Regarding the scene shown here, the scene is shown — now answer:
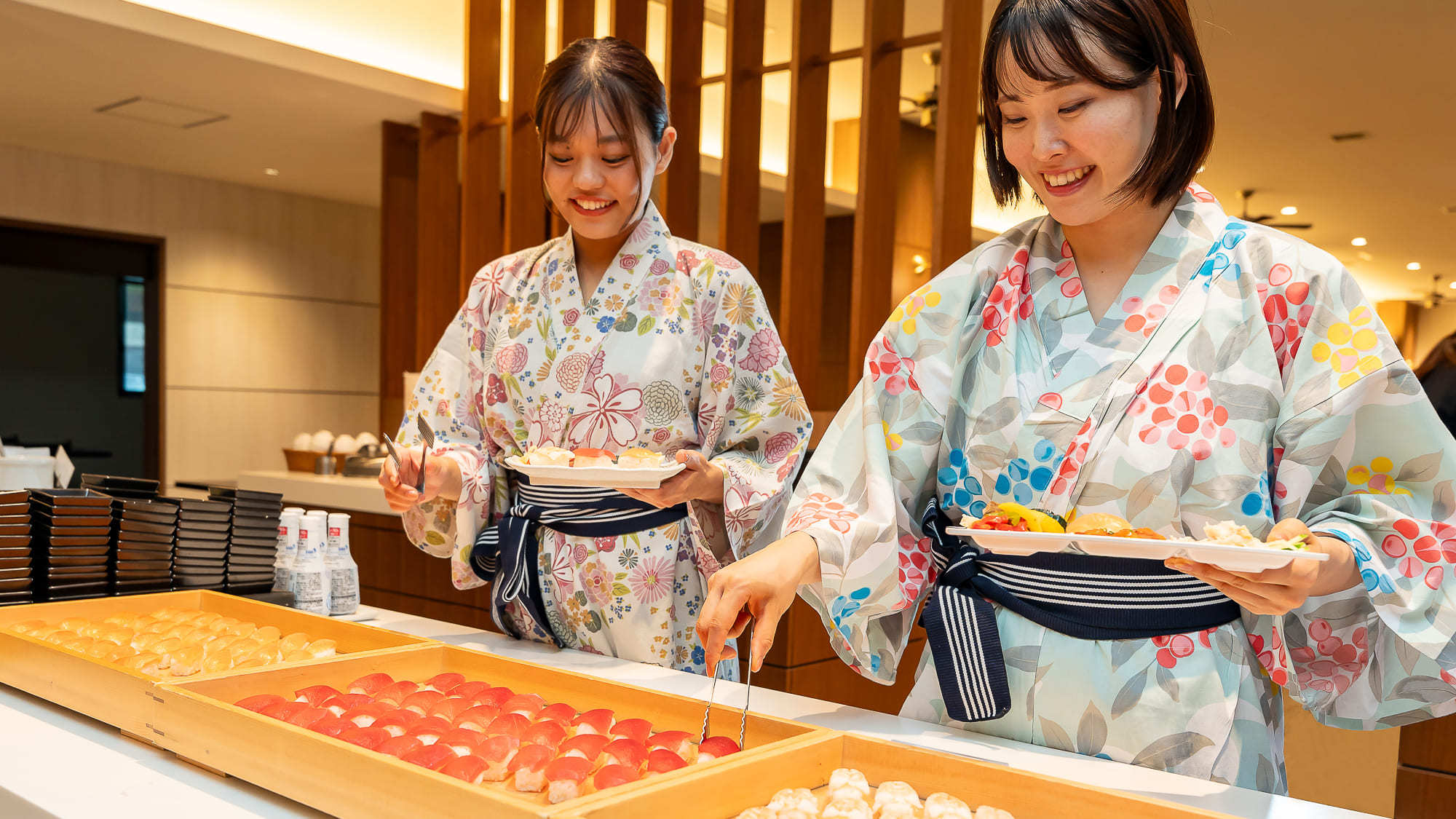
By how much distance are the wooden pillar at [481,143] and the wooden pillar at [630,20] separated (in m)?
0.74

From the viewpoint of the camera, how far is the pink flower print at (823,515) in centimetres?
115

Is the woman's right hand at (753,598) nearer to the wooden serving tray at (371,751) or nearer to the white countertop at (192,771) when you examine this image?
the wooden serving tray at (371,751)

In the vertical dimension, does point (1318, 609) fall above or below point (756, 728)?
above

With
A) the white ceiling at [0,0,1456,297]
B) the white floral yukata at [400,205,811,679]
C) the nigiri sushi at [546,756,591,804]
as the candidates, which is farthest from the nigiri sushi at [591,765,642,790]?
the white ceiling at [0,0,1456,297]

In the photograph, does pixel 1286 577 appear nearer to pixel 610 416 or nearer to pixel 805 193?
pixel 610 416

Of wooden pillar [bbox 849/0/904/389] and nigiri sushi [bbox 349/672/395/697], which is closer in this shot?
nigiri sushi [bbox 349/672/395/697]

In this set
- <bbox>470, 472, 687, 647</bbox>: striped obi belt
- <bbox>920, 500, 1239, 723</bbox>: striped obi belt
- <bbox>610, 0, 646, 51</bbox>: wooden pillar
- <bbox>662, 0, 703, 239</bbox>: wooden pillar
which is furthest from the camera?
<bbox>610, 0, 646, 51</bbox>: wooden pillar

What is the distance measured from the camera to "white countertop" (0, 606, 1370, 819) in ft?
3.08

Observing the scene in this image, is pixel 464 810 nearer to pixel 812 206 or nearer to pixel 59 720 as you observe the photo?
pixel 59 720

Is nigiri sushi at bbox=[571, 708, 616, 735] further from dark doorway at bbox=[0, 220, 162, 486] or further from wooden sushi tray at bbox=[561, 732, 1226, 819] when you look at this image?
dark doorway at bbox=[0, 220, 162, 486]

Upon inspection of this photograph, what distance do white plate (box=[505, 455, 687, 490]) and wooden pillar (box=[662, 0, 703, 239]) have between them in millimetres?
3450

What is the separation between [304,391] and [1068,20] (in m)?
8.01

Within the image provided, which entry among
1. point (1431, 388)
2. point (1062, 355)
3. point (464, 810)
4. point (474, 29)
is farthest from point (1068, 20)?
point (474, 29)

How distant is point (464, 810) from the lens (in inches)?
31.8
